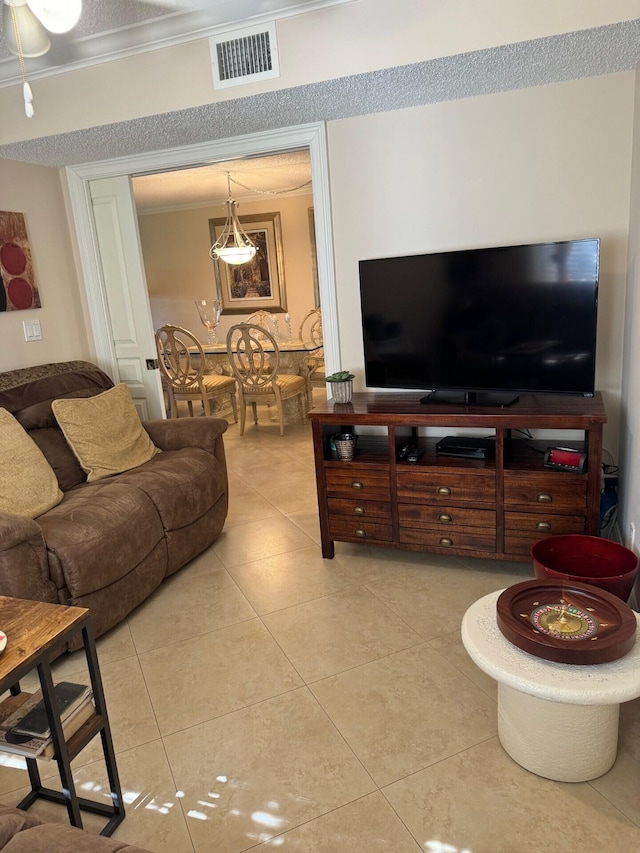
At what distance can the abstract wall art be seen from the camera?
3328mm

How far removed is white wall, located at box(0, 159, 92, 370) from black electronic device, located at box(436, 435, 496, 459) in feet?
7.77

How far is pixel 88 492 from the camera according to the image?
279 cm

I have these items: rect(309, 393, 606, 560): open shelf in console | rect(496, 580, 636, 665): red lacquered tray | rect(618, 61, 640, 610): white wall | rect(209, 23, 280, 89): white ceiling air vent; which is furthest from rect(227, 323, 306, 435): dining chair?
rect(496, 580, 636, 665): red lacquered tray

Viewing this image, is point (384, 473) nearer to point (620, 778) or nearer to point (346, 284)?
point (346, 284)

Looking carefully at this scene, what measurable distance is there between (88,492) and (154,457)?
0.54 m

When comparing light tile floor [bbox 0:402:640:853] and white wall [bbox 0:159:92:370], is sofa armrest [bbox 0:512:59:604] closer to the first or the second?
light tile floor [bbox 0:402:640:853]

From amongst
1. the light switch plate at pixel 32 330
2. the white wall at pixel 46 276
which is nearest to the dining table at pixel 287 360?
the white wall at pixel 46 276

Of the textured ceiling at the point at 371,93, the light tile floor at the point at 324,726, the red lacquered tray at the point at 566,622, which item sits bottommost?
the light tile floor at the point at 324,726

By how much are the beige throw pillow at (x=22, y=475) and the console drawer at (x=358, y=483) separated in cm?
126

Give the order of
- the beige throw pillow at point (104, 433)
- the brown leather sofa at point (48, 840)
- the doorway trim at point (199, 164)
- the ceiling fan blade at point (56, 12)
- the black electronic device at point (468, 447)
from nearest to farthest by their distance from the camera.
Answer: the brown leather sofa at point (48, 840), the ceiling fan blade at point (56, 12), the black electronic device at point (468, 447), the beige throw pillow at point (104, 433), the doorway trim at point (199, 164)

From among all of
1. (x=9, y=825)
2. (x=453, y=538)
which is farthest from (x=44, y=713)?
(x=453, y=538)

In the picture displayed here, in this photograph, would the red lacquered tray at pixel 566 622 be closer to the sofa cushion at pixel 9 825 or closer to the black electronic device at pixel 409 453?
the black electronic device at pixel 409 453

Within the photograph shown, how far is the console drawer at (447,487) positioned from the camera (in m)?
2.69

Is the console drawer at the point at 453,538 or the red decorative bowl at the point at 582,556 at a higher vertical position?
the red decorative bowl at the point at 582,556
